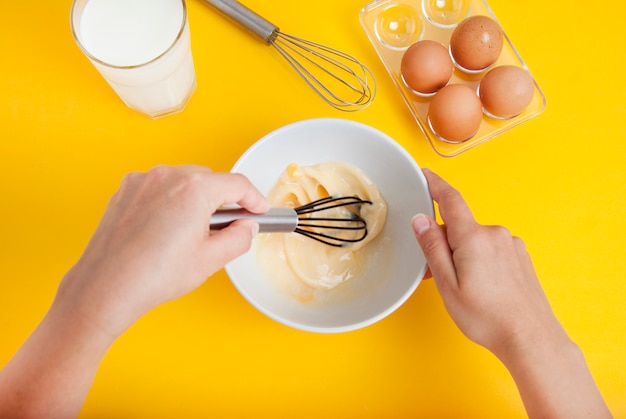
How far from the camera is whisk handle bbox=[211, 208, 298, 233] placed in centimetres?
85

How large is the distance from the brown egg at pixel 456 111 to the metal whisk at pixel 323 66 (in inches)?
6.3

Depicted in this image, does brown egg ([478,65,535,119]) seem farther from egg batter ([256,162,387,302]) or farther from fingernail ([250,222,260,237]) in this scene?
fingernail ([250,222,260,237])

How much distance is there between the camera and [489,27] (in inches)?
46.4

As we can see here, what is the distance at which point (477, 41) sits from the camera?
1.17 m

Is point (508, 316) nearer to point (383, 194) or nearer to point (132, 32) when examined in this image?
point (383, 194)

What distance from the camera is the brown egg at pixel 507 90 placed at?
1.15 metres

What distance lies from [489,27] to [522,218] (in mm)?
408

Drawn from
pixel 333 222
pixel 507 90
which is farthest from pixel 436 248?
pixel 507 90

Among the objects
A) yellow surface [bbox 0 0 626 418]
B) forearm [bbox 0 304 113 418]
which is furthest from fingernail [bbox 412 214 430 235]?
forearm [bbox 0 304 113 418]

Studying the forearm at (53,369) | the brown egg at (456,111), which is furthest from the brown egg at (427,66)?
the forearm at (53,369)

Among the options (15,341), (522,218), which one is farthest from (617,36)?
(15,341)

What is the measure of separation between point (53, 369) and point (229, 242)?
0.28 meters

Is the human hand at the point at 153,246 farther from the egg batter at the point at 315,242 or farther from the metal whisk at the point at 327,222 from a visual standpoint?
the egg batter at the point at 315,242

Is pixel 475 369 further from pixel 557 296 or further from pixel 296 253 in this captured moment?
pixel 296 253
